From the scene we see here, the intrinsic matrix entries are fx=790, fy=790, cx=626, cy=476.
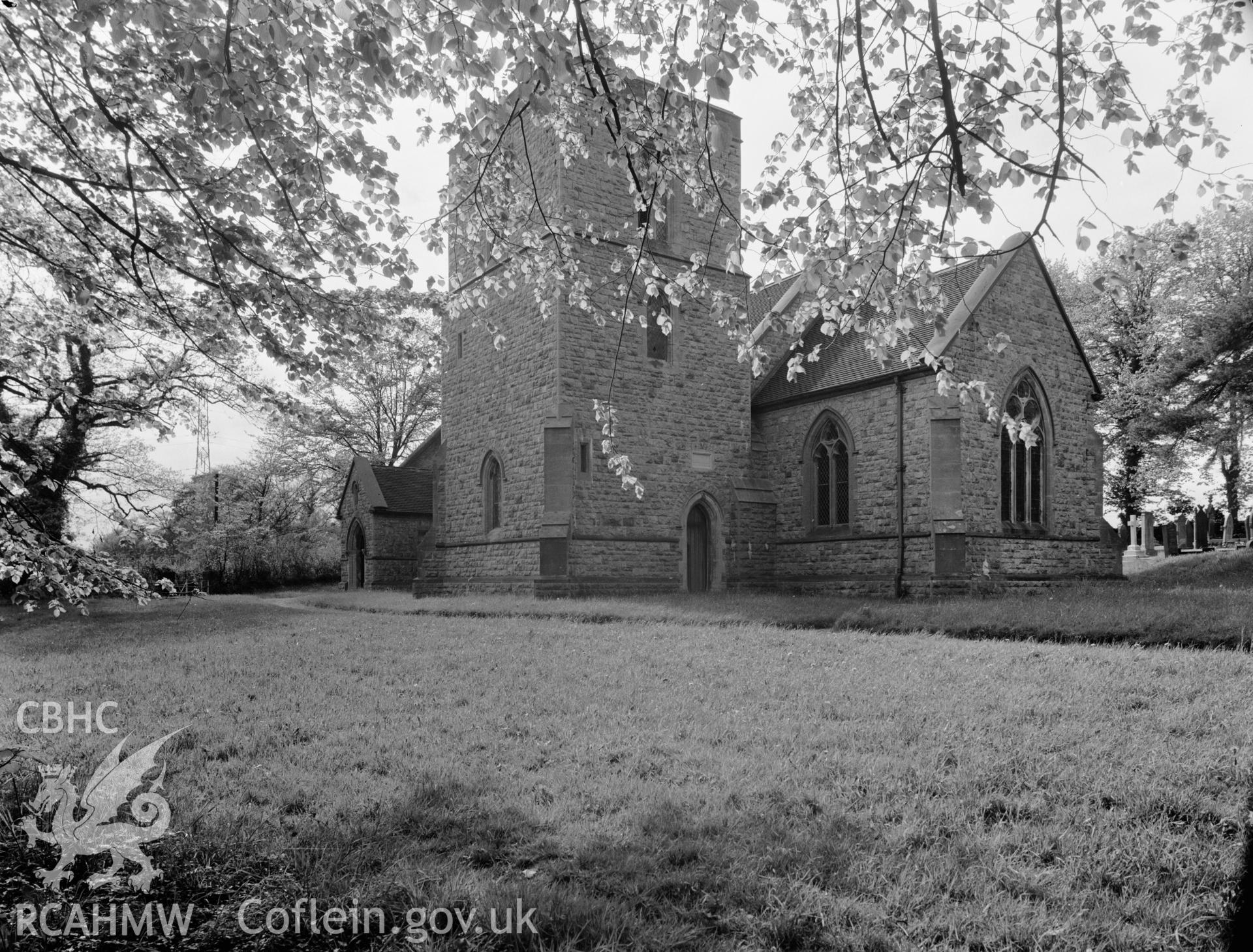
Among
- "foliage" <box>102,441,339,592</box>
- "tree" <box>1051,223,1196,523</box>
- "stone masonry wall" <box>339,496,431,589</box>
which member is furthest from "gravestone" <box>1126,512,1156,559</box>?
"foliage" <box>102,441,339,592</box>

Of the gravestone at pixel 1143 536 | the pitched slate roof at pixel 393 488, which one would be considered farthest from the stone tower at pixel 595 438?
the gravestone at pixel 1143 536

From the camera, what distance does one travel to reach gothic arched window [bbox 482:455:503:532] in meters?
22.1

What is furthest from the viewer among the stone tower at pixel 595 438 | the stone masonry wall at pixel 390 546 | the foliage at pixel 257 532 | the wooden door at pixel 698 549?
the foliage at pixel 257 532

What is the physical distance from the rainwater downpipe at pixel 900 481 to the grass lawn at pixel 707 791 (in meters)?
9.84

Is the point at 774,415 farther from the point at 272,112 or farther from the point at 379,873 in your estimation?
the point at 379,873

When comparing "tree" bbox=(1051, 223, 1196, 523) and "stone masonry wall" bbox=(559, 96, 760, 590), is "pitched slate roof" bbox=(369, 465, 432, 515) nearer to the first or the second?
"stone masonry wall" bbox=(559, 96, 760, 590)

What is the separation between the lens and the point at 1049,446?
20812 mm

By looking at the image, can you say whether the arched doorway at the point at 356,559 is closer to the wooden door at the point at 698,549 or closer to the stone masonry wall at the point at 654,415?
the stone masonry wall at the point at 654,415

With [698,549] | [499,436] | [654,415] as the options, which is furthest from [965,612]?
[499,436]

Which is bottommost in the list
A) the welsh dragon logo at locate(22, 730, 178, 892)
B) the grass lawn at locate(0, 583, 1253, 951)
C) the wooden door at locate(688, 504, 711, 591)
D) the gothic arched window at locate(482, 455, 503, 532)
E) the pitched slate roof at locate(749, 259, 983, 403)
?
the grass lawn at locate(0, 583, 1253, 951)

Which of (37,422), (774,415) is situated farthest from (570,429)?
(37,422)

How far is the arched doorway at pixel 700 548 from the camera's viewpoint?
2152cm

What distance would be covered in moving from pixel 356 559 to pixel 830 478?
18.5m

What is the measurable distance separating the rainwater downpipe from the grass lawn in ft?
32.3
